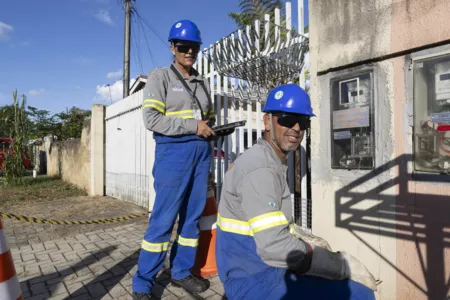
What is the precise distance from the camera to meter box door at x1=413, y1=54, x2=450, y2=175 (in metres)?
2.12

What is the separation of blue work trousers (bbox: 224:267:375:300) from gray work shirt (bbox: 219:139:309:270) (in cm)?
6

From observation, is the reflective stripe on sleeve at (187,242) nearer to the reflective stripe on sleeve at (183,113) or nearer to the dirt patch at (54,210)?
the reflective stripe on sleeve at (183,113)

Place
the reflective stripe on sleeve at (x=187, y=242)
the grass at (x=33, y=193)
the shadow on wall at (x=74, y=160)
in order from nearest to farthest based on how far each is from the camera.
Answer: the reflective stripe on sleeve at (x=187, y=242), the grass at (x=33, y=193), the shadow on wall at (x=74, y=160)

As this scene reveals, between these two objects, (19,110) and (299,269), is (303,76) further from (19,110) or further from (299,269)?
(19,110)

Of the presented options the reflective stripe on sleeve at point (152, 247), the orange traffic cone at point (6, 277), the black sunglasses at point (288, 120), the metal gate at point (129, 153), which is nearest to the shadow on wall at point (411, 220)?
the black sunglasses at point (288, 120)

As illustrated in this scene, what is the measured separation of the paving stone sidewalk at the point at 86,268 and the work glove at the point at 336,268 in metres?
1.47

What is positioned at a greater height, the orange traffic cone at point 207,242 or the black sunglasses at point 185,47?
the black sunglasses at point 185,47

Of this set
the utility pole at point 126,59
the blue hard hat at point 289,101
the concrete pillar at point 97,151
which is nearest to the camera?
the blue hard hat at point 289,101

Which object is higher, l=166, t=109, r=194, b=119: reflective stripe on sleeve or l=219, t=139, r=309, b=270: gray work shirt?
l=166, t=109, r=194, b=119: reflective stripe on sleeve

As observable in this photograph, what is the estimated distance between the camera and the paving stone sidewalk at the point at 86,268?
2662 millimetres

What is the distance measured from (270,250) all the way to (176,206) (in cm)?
129

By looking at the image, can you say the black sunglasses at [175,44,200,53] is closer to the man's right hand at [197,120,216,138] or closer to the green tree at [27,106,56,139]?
the man's right hand at [197,120,216,138]

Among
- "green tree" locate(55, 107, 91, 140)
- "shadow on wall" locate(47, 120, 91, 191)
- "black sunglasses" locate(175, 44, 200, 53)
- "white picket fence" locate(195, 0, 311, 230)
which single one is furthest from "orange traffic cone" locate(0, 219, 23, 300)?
"green tree" locate(55, 107, 91, 140)

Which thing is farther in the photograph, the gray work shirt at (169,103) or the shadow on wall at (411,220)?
the gray work shirt at (169,103)
